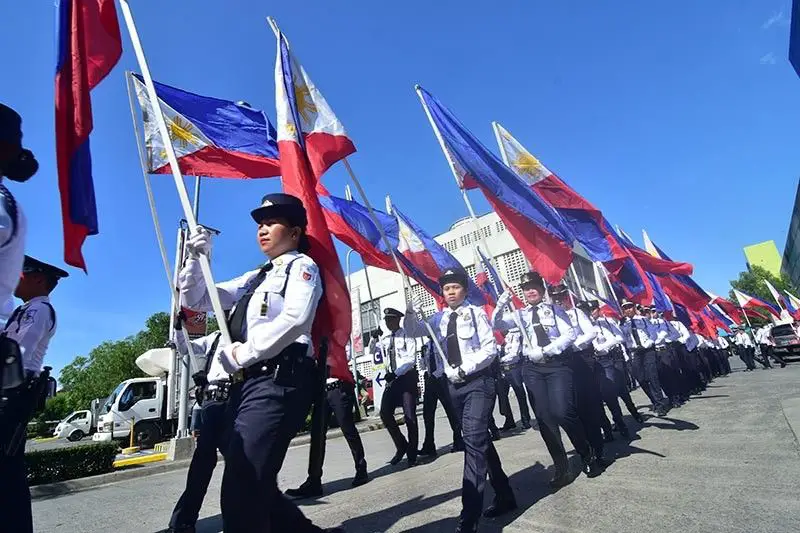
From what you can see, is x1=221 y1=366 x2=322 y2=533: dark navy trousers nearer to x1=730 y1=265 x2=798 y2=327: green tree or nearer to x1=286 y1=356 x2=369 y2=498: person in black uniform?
x1=286 y1=356 x2=369 y2=498: person in black uniform

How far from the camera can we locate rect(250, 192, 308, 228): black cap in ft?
8.75

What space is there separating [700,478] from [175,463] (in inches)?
359

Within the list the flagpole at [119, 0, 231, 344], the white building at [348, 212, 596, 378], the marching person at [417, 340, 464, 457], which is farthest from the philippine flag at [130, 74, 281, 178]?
the white building at [348, 212, 596, 378]

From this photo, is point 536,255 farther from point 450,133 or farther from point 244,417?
point 244,417

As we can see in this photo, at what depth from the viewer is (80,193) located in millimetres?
3215

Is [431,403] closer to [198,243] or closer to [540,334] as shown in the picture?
[540,334]

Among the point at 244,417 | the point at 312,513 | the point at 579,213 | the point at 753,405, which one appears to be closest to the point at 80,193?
the point at 244,417

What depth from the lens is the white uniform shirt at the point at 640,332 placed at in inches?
371

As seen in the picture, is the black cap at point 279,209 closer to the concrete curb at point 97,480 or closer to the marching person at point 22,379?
the marching person at point 22,379

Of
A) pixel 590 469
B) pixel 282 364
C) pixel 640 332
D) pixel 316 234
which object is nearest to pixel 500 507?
pixel 590 469

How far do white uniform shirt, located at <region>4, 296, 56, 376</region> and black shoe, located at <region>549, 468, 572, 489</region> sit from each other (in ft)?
13.4

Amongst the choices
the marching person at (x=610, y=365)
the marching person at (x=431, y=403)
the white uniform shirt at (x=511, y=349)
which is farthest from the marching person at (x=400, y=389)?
the white uniform shirt at (x=511, y=349)

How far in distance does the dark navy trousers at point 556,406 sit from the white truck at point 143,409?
15311mm

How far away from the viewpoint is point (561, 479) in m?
4.34
